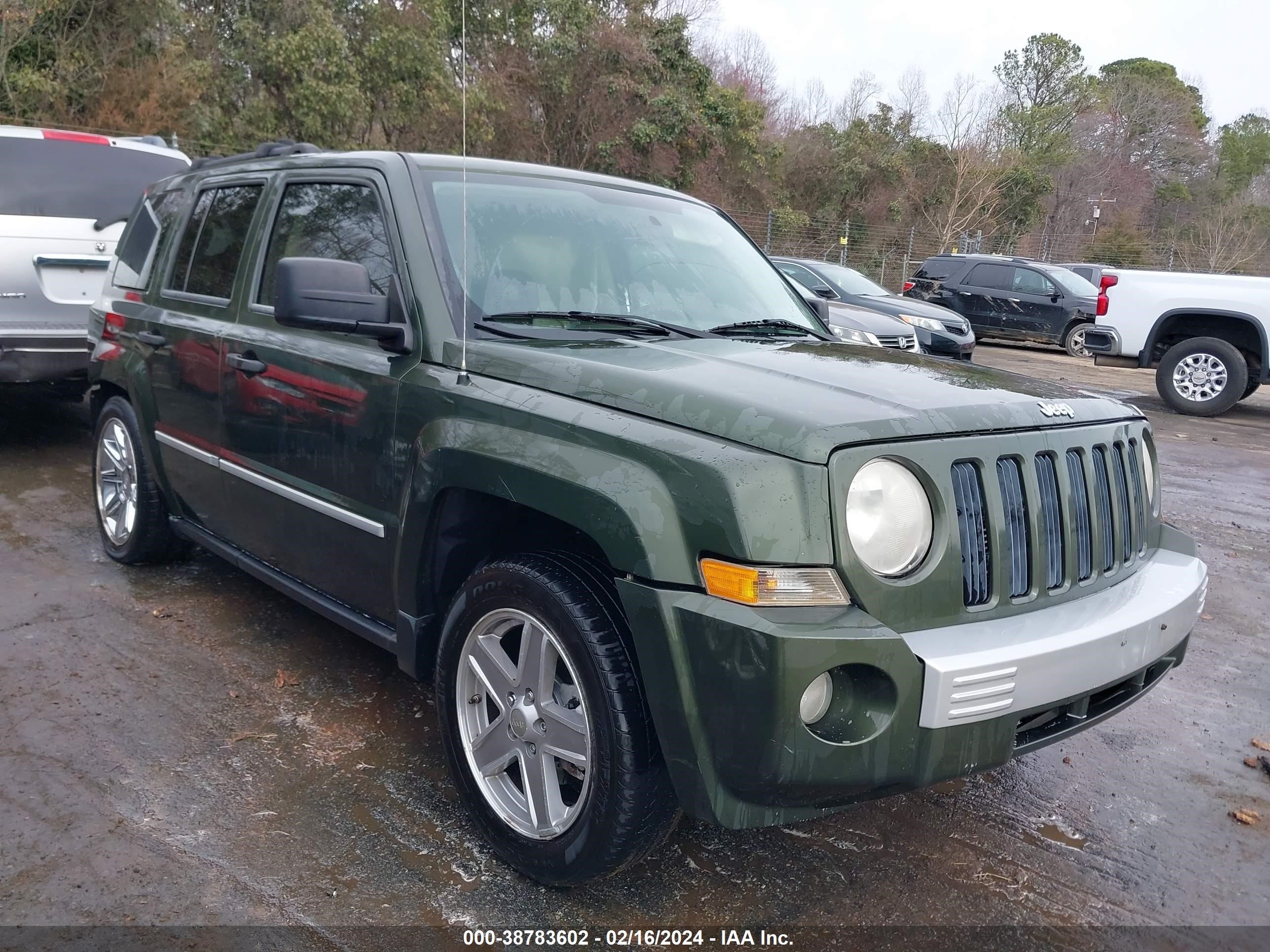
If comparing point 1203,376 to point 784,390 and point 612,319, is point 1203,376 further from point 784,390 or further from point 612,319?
point 784,390

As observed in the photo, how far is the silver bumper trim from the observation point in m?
2.08

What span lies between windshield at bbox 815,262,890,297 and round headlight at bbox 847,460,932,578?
10487 mm

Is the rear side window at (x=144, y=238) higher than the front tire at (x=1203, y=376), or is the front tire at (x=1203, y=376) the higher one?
the rear side window at (x=144, y=238)

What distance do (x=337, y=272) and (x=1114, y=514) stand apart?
2201 millimetres

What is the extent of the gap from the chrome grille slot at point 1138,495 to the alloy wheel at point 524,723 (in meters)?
1.64

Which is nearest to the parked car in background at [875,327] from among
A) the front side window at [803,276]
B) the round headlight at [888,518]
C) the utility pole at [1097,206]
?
the front side window at [803,276]

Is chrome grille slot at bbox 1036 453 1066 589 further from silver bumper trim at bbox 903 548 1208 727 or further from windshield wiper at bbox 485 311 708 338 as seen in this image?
windshield wiper at bbox 485 311 708 338

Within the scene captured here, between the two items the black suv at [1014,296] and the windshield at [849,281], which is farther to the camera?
the black suv at [1014,296]

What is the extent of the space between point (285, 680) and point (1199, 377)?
1033 centimetres

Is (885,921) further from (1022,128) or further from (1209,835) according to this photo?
(1022,128)

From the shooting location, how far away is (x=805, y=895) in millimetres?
2592

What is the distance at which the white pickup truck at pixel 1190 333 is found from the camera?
10.4 metres

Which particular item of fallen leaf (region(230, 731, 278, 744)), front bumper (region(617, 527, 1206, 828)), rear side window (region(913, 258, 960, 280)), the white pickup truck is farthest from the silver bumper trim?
rear side window (region(913, 258, 960, 280))

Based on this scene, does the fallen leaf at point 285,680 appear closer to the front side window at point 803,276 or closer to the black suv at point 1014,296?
the front side window at point 803,276
